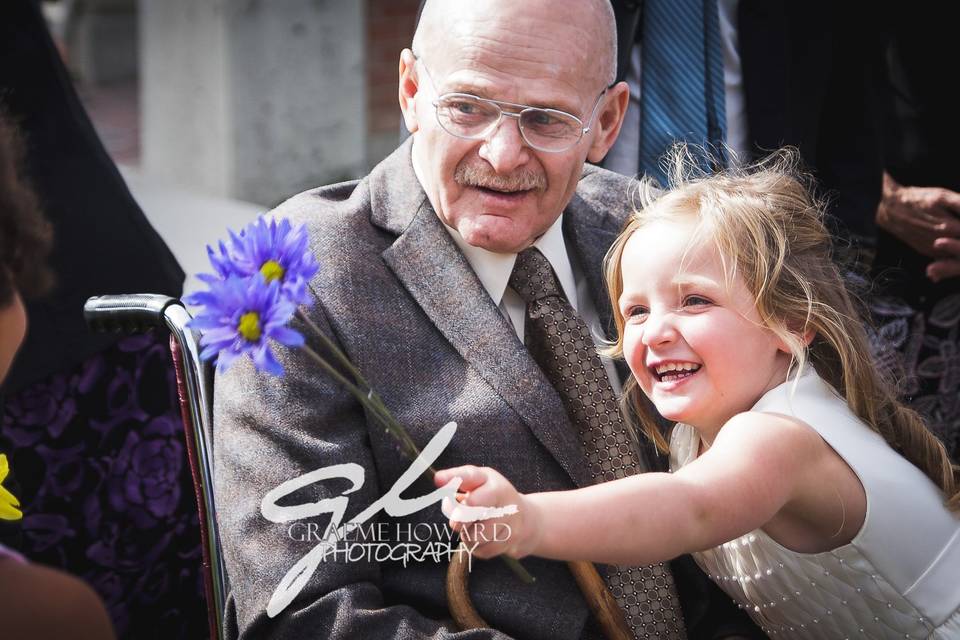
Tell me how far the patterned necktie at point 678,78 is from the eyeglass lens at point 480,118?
95 centimetres

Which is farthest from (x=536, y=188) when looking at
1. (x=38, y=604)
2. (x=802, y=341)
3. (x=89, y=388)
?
(x=38, y=604)

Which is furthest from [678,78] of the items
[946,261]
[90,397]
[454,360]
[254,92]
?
[254,92]

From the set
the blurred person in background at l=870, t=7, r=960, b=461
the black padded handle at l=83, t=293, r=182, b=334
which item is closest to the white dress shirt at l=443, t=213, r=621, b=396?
the black padded handle at l=83, t=293, r=182, b=334

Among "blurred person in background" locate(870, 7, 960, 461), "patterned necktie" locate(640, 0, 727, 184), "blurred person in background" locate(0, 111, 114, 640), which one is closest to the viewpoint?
"blurred person in background" locate(0, 111, 114, 640)

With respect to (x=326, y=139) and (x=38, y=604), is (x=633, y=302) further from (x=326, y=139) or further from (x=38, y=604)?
(x=326, y=139)

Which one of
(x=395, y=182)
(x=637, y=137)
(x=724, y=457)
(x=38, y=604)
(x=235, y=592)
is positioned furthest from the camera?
(x=637, y=137)

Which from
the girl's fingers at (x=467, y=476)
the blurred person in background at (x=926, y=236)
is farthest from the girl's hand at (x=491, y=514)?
the blurred person in background at (x=926, y=236)

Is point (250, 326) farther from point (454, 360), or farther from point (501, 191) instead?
point (501, 191)

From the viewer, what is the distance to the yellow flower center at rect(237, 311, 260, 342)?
4.66ft

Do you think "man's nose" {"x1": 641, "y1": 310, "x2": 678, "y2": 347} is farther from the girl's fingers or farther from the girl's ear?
the girl's fingers

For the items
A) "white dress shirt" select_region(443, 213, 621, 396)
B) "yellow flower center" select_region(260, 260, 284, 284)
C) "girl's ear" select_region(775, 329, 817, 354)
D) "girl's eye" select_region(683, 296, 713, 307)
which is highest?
"yellow flower center" select_region(260, 260, 284, 284)

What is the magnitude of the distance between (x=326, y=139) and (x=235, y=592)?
515cm

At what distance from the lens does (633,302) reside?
2.13 metres

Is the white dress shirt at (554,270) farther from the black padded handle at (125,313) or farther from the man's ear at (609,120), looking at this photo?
the black padded handle at (125,313)
